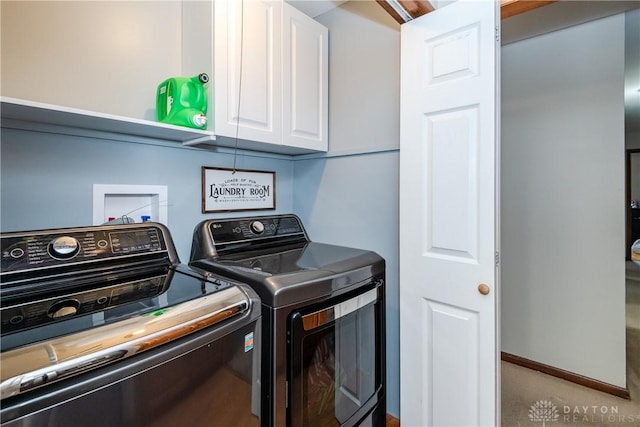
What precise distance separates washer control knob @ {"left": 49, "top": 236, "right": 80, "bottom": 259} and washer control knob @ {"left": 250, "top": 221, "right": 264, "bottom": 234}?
0.77 m

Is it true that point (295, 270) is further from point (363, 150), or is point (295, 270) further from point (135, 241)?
point (363, 150)

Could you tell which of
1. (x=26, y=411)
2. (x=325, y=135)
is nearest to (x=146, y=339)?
(x=26, y=411)

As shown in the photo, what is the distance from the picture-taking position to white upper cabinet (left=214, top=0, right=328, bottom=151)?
4.71 ft

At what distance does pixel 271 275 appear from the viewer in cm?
111

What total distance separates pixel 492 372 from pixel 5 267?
174 cm

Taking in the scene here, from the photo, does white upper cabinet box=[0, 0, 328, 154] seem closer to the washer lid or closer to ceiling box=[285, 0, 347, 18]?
ceiling box=[285, 0, 347, 18]

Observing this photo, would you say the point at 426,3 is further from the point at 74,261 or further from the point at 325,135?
the point at 74,261

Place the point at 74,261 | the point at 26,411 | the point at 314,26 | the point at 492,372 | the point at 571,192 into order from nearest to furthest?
1. the point at 26,411
2. the point at 74,261
3. the point at 492,372
4. the point at 314,26
5. the point at 571,192

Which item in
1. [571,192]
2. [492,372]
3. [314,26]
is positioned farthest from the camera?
[571,192]

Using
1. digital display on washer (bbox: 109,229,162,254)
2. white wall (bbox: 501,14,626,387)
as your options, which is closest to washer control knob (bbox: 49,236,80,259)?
digital display on washer (bbox: 109,229,162,254)

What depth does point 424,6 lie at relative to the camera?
1.44 metres

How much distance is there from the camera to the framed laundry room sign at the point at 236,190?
172 cm

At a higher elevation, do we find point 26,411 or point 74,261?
point 74,261

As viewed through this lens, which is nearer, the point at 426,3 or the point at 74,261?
the point at 74,261
